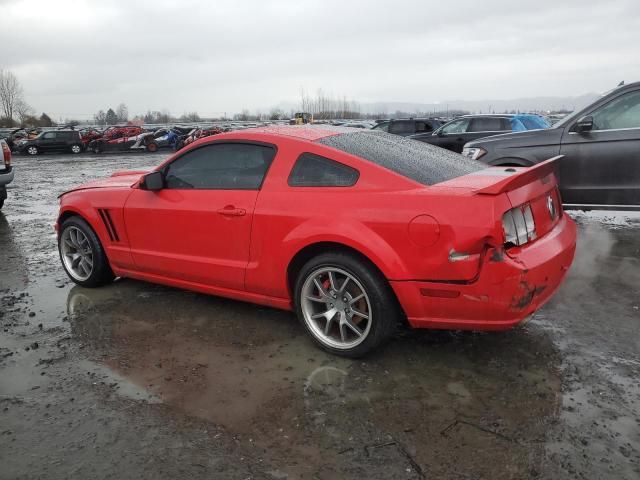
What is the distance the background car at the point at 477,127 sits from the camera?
1280 centimetres

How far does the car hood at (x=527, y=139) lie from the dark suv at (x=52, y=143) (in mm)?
28840

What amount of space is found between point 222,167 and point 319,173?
899mm

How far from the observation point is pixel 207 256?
3951mm

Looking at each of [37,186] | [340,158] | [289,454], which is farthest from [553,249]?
[37,186]

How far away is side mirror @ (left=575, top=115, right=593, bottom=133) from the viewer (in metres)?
5.95

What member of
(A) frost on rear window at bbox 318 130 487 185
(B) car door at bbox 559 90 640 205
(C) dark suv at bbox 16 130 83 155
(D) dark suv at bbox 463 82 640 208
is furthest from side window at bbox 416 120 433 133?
(C) dark suv at bbox 16 130 83 155

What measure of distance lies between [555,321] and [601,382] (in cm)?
90

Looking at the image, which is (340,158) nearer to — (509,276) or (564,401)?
(509,276)

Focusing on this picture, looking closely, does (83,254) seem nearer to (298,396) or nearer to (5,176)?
(298,396)

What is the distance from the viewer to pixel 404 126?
18.7 meters

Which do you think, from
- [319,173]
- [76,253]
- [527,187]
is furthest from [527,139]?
[76,253]

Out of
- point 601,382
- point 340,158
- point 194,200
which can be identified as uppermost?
point 340,158

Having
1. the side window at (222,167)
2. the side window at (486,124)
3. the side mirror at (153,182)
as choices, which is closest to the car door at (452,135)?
the side window at (486,124)

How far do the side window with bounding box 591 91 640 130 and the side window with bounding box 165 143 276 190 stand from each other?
4.38 meters
